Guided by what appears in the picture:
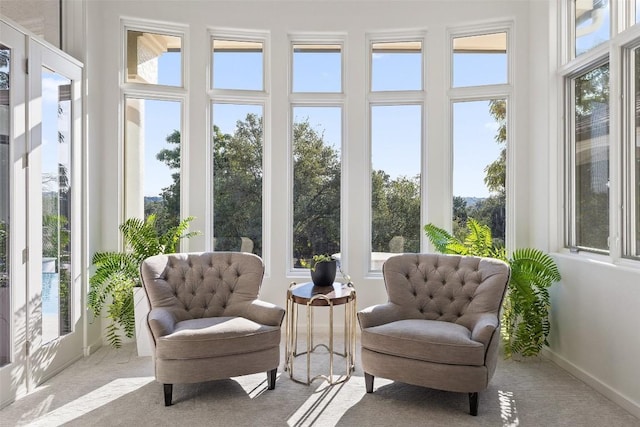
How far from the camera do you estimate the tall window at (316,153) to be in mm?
4609

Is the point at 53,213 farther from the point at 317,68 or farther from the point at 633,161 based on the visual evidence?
the point at 633,161

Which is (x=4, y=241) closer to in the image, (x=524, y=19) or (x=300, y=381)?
(x=300, y=381)

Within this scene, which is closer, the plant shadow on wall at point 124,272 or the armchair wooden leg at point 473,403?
the armchair wooden leg at point 473,403

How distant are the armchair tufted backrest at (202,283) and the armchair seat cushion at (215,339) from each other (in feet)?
0.75

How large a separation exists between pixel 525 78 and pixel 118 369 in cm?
440

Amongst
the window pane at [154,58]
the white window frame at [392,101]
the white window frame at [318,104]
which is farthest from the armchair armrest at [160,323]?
the window pane at [154,58]

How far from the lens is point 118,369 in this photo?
11.5ft

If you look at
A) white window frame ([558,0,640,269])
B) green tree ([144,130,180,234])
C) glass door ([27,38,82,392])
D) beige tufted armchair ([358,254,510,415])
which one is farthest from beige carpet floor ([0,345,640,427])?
green tree ([144,130,180,234])

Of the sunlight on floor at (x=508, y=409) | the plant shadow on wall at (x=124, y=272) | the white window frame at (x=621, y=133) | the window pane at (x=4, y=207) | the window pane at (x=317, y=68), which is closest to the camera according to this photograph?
the sunlight on floor at (x=508, y=409)

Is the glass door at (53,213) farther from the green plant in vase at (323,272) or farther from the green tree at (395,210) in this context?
the green tree at (395,210)

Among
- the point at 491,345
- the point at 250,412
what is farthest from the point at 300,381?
the point at 491,345

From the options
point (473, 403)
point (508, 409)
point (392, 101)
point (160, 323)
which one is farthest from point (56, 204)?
point (508, 409)

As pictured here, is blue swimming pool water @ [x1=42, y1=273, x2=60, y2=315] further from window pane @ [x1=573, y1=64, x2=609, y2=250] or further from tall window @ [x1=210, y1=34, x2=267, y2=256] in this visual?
window pane @ [x1=573, y1=64, x2=609, y2=250]

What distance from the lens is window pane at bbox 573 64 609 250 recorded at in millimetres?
3285
